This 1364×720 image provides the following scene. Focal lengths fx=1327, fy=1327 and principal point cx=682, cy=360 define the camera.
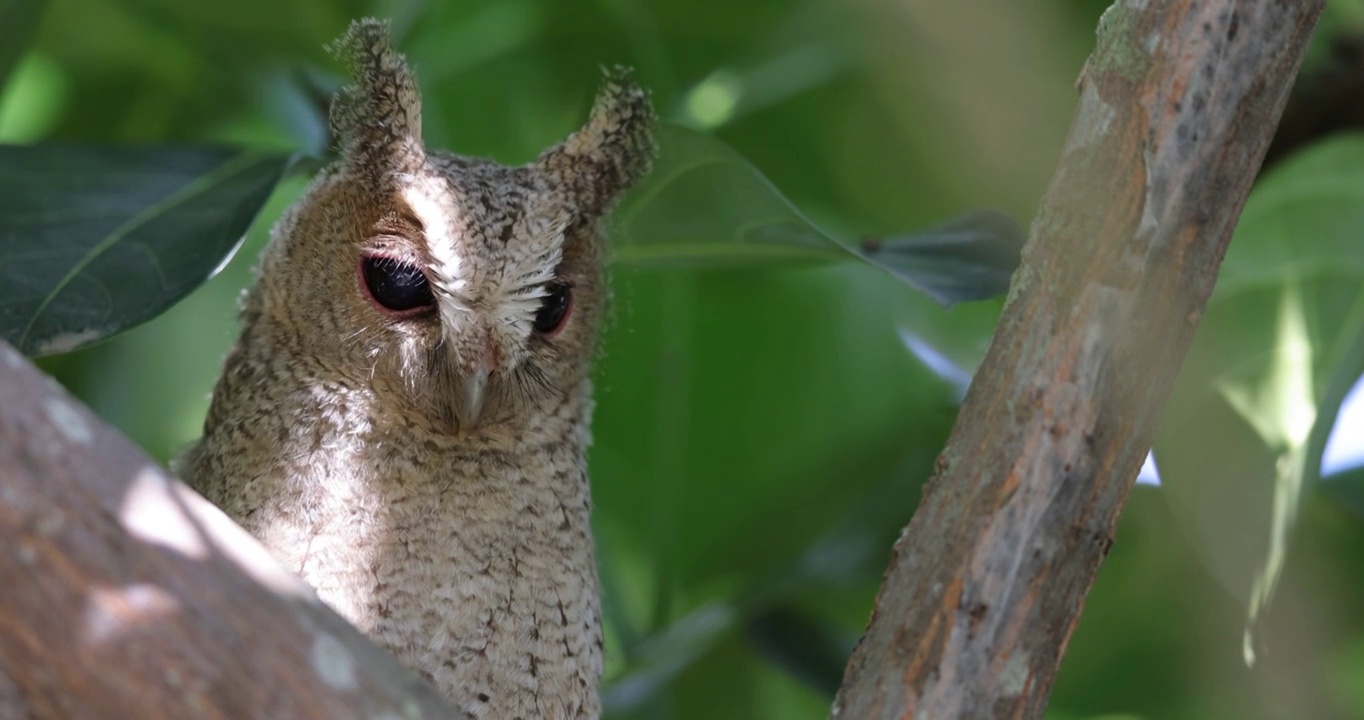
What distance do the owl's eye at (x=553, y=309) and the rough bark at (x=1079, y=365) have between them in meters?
0.70

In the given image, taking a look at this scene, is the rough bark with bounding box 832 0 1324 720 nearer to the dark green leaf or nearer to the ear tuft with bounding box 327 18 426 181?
the ear tuft with bounding box 327 18 426 181

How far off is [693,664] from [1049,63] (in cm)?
153

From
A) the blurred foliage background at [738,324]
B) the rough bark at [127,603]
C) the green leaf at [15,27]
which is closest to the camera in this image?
the rough bark at [127,603]

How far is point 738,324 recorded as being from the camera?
8.98 ft

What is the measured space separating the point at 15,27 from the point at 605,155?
88 cm

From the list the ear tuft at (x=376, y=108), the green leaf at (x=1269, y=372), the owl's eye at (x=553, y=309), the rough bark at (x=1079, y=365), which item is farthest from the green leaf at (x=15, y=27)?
the green leaf at (x=1269, y=372)

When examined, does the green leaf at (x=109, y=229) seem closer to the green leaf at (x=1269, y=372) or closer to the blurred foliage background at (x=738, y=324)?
the blurred foliage background at (x=738, y=324)

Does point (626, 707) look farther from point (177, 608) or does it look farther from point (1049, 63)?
point (177, 608)

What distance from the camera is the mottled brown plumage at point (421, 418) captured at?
1671 millimetres

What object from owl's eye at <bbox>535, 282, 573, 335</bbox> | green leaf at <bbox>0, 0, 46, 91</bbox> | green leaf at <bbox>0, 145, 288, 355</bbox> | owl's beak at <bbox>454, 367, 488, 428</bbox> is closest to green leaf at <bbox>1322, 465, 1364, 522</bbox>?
owl's eye at <bbox>535, 282, 573, 335</bbox>

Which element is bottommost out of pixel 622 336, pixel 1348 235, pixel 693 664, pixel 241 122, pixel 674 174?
pixel 693 664

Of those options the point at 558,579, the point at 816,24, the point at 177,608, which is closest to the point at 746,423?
the point at 816,24

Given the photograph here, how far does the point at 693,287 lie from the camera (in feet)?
8.80

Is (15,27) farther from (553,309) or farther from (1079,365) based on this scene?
(1079,365)
